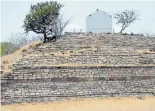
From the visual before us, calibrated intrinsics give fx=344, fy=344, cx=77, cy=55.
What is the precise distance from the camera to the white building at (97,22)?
95.5ft

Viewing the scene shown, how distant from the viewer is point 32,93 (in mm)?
14320

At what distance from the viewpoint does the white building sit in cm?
2911

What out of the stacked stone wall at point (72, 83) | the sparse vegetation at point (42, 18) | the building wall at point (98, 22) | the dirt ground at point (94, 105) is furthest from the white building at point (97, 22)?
the dirt ground at point (94, 105)

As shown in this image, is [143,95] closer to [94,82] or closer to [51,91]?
[94,82]

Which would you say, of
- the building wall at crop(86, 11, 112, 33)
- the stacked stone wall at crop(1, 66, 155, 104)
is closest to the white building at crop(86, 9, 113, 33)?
the building wall at crop(86, 11, 112, 33)

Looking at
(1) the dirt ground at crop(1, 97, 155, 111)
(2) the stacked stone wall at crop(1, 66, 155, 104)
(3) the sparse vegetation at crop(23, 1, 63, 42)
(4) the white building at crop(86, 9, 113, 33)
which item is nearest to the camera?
(1) the dirt ground at crop(1, 97, 155, 111)

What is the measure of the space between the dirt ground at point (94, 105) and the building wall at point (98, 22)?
14806mm

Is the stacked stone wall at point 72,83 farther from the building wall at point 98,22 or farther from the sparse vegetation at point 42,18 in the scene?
the building wall at point 98,22

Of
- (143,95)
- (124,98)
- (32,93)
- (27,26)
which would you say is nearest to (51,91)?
(32,93)

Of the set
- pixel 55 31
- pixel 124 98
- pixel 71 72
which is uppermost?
pixel 55 31

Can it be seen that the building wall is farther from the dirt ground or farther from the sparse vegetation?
the dirt ground

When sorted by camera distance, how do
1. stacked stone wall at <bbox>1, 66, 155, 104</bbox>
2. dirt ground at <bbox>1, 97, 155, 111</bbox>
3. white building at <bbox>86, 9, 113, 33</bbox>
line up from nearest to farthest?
dirt ground at <bbox>1, 97, 155, 111</bbox>
stacked stone wall at <bbox>1, 66, 155, 104</bbox>
white building at <bbox>86, 9, 113, 33</bbox>

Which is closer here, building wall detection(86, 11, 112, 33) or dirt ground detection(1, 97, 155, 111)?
dirt ground detection(1, 97, 155, 111)

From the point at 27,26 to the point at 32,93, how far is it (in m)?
12.0
